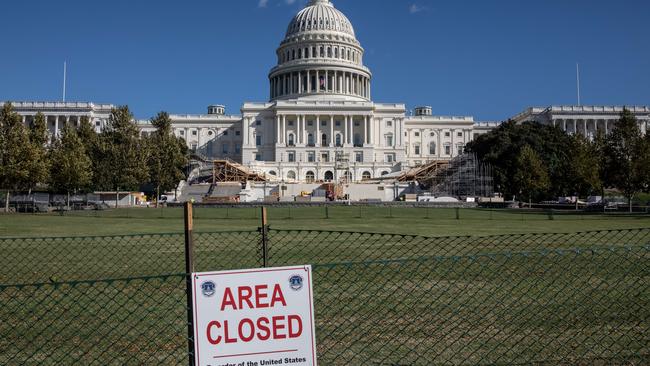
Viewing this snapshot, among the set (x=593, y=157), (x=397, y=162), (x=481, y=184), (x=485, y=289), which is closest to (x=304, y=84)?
(x=397, y=162)

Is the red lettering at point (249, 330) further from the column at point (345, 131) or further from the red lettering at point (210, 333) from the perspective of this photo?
the column at point (345, 131)

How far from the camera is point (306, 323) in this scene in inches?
205

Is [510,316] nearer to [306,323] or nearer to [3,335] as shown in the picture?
[306,323]

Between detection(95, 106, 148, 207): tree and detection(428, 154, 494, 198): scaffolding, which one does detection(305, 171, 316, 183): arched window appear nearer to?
detection(428, 154, 494, 198): scaffolding

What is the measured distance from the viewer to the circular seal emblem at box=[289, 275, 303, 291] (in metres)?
5.17

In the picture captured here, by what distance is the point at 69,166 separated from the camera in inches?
2339

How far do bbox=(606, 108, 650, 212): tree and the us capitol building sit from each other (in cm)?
6593

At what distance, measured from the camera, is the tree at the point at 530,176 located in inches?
2638

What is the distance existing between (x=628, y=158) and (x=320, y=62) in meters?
96.0

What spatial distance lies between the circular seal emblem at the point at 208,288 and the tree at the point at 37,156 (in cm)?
5441

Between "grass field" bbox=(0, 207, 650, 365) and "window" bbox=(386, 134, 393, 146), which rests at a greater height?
"window" bbox=(386, 134, 393, 146)

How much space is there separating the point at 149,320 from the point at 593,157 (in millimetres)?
59855

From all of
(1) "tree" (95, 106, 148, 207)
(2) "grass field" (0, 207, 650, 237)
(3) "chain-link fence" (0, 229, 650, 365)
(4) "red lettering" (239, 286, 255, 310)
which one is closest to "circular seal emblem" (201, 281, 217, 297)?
(4) "red lettering" (239, 286, 255, 310)

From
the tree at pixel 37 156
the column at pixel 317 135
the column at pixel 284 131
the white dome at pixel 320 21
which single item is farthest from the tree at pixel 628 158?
the white dome at pixel 320 21
